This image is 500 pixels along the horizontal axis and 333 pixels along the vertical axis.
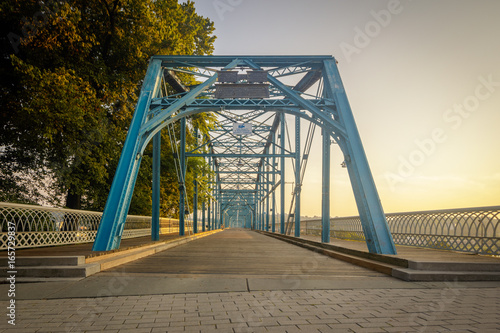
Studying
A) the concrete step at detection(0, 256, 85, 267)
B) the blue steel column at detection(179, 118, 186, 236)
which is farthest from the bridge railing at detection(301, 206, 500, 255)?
the blue steel column at detection(179, 118, 186, 236)

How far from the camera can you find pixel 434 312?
348cm

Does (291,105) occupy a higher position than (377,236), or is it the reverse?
(291,105)

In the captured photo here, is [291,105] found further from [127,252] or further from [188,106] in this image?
[127,252]

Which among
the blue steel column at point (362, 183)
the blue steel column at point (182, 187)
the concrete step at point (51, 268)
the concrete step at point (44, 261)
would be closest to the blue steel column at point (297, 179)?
the blue steel column at point (182, 187)

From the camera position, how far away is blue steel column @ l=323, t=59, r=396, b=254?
711cm

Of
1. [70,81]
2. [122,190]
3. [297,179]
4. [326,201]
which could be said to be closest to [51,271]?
[122,190]

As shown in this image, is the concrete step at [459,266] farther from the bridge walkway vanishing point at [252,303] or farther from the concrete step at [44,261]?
the concrete step at [44,261]

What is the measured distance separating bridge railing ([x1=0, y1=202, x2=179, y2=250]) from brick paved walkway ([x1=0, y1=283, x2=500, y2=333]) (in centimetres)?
341

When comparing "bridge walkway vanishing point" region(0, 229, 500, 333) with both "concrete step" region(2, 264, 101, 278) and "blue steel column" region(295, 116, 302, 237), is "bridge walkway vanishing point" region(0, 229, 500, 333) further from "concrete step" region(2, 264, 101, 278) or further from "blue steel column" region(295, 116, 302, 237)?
"blue steel column" region(295, 116, 302, 237)

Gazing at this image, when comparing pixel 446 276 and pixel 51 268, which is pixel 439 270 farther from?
pixel 51 268

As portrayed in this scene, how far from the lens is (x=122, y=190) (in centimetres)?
789

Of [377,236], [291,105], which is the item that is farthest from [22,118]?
[377,236]

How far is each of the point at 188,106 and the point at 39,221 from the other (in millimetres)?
5078

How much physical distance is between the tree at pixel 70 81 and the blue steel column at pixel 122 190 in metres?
2.13
